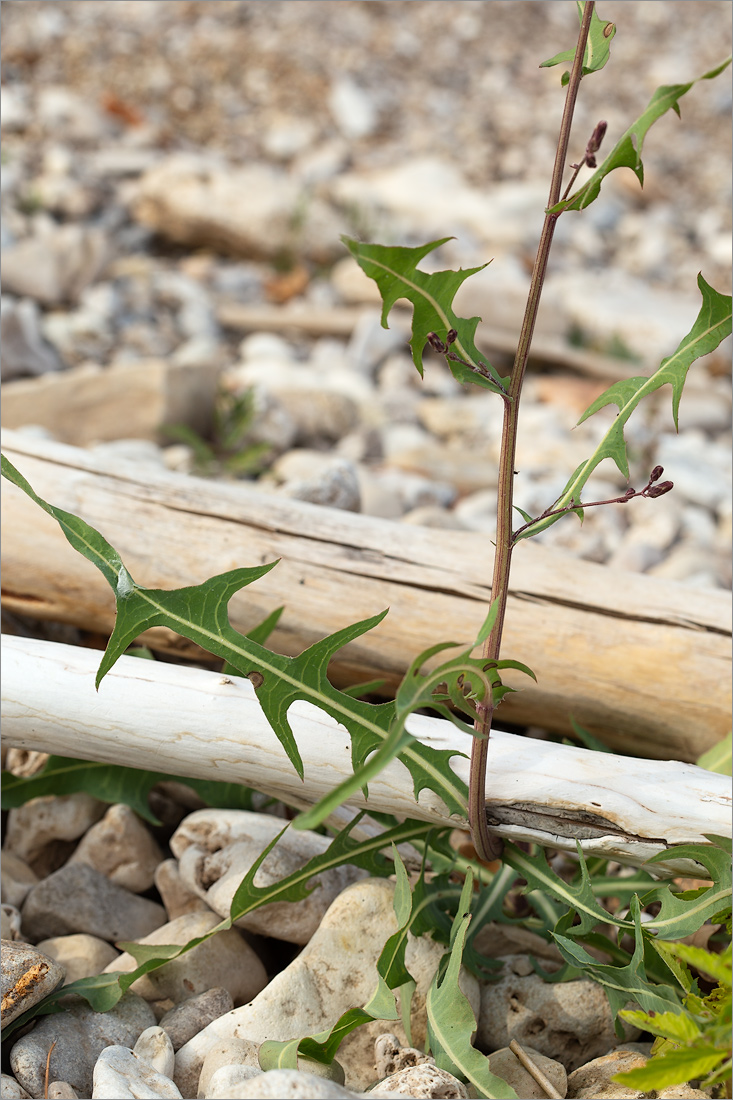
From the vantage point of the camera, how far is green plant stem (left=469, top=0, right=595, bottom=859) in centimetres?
113

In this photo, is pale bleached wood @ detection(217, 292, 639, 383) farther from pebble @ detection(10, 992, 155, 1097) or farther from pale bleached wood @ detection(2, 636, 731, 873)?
pebble @ detection(10, 992, 155, 1097)

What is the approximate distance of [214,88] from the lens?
7.24 m

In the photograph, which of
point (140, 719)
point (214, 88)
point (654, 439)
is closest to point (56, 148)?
point (214, 88)

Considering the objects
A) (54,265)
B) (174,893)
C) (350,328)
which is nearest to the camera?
(174,893)

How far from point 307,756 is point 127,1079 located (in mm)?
532

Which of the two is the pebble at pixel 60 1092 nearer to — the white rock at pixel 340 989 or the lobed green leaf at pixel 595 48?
the white rock at pixel 340 989

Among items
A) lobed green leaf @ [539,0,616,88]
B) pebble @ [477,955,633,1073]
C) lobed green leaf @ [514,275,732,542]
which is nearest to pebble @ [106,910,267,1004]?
pebble @ [477,955,633,1073]

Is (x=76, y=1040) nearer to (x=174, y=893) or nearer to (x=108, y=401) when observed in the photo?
(x=174, y=893)

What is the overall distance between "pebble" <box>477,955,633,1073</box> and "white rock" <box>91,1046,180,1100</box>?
55 centimetres

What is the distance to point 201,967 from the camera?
1.64 meters

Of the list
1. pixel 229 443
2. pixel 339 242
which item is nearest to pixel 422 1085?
pixel 229 443

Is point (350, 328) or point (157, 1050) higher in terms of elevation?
point (350, 328)

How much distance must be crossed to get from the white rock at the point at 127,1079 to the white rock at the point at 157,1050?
76mm

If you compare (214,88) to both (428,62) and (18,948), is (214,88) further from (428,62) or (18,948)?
(18,948)
